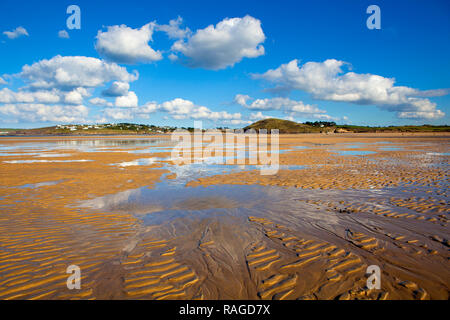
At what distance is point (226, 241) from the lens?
6141 mm

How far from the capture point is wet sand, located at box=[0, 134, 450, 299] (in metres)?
4.23

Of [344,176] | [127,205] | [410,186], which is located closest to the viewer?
[127,205]

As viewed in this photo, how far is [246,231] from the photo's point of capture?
675 centimetres

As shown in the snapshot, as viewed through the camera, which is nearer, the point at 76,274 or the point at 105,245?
the point at 76,274

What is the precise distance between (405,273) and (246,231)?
3718mm

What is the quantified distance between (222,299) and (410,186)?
39.1 feet

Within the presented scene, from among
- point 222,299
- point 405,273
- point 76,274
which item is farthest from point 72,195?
point 405,273

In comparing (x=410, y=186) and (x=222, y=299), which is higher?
(x=410, y=186)

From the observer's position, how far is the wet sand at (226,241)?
423cm
